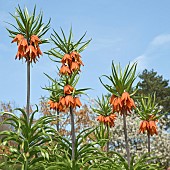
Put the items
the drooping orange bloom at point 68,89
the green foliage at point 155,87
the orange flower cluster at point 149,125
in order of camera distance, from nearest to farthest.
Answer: the drooping orange bloom at point 68,89 < the orange flower cluster at point 149,125 < the green foliage at point 155,87

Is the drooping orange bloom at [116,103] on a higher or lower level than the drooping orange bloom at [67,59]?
lower

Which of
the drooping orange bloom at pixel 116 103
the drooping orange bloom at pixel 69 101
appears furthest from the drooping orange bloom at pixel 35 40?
the drooping orange bloom at pixel 116 103

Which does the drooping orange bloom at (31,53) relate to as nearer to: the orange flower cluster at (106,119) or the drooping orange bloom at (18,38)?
the drooping orange bloom at (18,38)

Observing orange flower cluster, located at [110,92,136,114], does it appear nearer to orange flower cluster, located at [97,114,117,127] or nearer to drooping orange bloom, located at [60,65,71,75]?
drooping orange bloom, located at [60,65,71,75]

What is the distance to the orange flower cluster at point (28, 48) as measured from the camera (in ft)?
25.8

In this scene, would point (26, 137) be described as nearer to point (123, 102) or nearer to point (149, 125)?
point (123, 102)

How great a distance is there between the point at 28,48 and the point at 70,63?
1.04m

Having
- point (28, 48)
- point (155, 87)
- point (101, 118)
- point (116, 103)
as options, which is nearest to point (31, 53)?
point (28, 48)

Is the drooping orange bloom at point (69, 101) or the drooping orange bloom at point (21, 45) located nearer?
the drooping orange bloom at point (21, 45)

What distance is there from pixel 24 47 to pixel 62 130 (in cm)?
1361

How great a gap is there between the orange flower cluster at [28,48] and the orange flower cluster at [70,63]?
0.64 meters

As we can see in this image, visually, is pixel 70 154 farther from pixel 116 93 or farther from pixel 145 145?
pixel 145 145

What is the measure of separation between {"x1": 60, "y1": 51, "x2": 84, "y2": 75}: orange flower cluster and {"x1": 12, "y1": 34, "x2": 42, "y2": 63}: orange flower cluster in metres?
0.64

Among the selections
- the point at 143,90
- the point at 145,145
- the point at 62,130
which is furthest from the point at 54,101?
the point at 143,90
